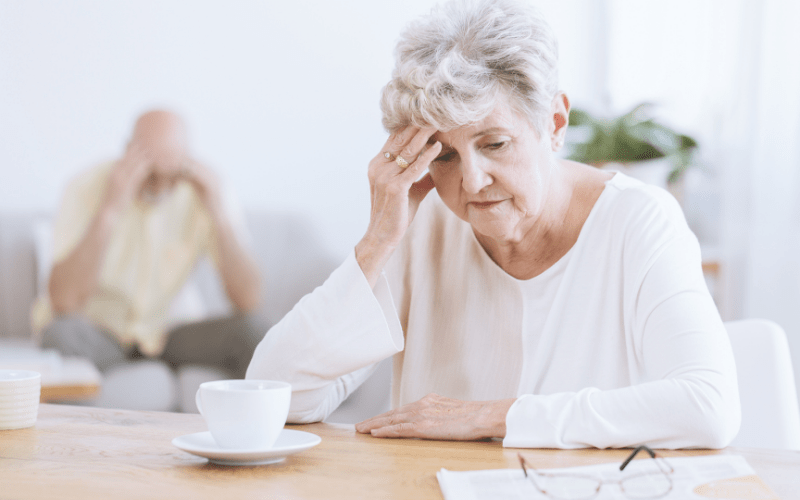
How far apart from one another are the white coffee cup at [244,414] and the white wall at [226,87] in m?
2.01

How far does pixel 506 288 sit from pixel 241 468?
0.66 metres

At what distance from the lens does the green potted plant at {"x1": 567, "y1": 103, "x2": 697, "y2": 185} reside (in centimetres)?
228

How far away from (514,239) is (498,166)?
18 cm

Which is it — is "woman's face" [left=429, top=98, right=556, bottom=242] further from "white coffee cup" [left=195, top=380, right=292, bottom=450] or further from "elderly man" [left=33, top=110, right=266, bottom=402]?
"elderly man" [left=33, top=110, right=266, bottom=402]

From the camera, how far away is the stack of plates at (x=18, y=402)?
86 cm

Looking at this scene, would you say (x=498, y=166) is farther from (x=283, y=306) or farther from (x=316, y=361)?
(x=283, y=306)

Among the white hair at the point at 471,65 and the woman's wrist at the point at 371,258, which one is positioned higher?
the white hair at the point at 471,65

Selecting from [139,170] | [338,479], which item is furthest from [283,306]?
[338,479]

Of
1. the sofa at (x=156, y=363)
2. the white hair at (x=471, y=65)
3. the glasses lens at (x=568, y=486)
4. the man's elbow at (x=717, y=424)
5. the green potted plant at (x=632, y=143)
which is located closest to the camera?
the glasses lens at (x=568, y=486)

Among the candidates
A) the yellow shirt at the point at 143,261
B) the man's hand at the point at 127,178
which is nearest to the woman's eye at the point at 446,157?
the yellow shirt at the point at 143,261

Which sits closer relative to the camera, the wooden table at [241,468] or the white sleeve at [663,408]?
the wooden table at [241,468]

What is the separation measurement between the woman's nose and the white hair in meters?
0.06

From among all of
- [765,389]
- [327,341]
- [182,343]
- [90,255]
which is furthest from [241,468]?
[90,255]

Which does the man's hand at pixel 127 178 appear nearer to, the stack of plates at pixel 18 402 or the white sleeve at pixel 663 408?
the stack of plates at pixel 18 402
